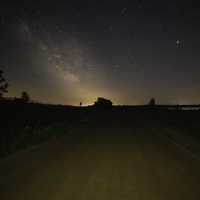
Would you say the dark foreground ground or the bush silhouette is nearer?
the dark foreground ground

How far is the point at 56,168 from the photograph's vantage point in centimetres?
664

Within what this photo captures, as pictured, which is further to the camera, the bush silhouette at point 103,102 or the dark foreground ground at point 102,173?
the bush silhouette at point 103,102

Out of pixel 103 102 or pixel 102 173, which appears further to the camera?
pixel 103 102

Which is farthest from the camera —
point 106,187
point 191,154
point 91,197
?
point 191,154

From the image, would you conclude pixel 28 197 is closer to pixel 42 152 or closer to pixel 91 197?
pixel 91 197

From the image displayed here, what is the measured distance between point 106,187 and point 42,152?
4.24 meters

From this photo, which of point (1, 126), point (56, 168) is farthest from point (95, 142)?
point (1, 126)

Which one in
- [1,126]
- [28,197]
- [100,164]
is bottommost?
[28,197]

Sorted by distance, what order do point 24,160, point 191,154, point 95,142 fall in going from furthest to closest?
point 95,142 < point 191,154 < point 24,160

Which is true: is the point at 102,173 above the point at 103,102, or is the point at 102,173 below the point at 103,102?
below

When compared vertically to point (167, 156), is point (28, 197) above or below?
below

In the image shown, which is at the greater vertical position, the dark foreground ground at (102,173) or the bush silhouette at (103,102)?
the bush silhouette at (103,102)

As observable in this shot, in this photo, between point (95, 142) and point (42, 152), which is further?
point (95, 142)

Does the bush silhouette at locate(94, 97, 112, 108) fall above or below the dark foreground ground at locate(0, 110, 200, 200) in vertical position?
above
